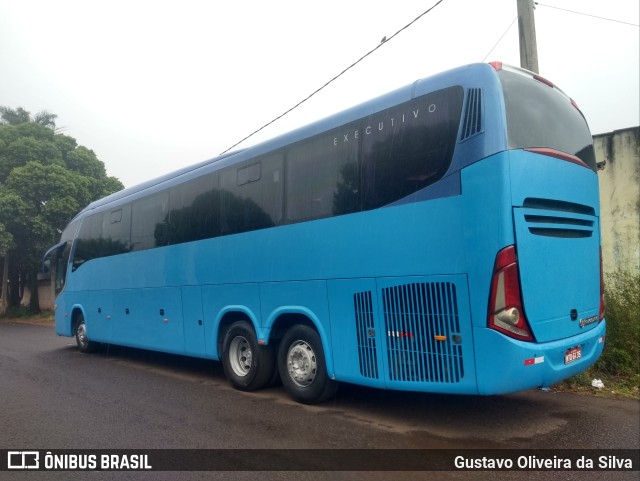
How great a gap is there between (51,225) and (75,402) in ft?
59.0

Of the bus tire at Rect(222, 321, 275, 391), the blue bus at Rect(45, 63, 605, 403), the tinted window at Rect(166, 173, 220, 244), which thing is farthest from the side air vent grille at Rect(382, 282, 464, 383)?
the tinted window at Rect(166, 173, 220, 244)

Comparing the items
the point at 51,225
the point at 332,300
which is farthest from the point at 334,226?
the point at 51,225

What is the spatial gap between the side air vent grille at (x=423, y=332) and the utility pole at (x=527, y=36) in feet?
15.7

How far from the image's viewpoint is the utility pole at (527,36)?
7.83 metres

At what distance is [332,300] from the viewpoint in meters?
5.89

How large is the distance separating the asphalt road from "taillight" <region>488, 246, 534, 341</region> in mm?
1189

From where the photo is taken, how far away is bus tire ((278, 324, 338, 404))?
241 inches

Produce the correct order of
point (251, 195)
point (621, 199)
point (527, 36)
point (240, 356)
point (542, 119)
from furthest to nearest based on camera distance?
point (621, 199) → point (527, 36) → point (240, 356) → point (251, 195) → point (542, 119)

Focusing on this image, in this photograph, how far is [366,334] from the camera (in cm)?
547

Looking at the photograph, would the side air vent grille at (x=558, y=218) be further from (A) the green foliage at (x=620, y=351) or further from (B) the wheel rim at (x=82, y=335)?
(B) the wheel rim at (x=82, y=335)

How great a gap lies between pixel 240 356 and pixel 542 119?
16.5 ft

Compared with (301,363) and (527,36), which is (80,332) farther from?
(527,36)

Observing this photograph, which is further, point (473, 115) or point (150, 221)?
point (150, 221)

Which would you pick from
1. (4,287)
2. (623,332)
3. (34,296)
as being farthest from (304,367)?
(34,296)
